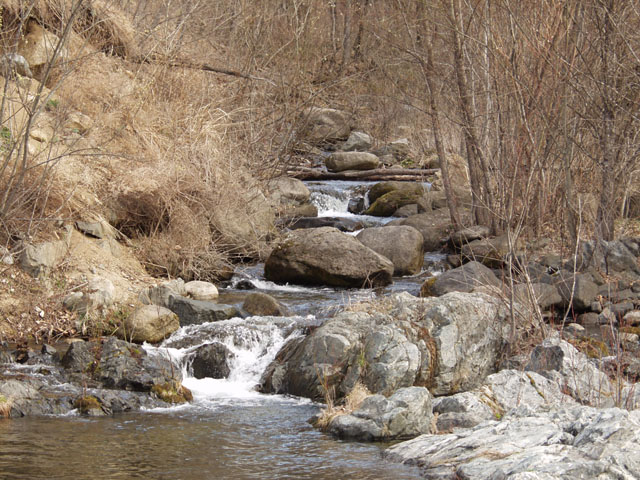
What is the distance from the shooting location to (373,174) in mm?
19656

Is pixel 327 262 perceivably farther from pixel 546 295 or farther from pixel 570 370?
pixel 570 370

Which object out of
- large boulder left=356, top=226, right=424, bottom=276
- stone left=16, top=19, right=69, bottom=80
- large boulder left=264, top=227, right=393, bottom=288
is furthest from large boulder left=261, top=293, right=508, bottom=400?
stone left=16, top=19, right=69, bottom=80

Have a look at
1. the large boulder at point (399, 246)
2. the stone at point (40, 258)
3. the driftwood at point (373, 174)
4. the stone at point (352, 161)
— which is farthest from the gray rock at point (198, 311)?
the stone at point (352, 161)

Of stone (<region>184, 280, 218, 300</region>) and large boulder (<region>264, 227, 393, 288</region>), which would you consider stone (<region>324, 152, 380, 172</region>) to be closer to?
large boulder (<region>264, 227, 393, 288</region>)

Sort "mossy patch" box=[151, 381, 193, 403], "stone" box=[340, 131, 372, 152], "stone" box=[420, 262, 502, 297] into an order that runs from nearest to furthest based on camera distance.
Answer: "mossy patch" box=[151, 381, 193, 403] → "stone" box=[420, 262, 502, 297] → "stone" box=[340, 131, 372, 152]

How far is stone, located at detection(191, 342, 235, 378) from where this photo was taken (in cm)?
854

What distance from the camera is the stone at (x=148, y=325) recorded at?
919 centimetres

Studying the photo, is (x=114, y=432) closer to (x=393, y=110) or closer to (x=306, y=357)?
(x=306, y=357)

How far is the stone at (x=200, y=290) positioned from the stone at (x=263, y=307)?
3.29 feet

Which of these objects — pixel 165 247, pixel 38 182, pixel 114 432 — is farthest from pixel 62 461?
pixel 165 247

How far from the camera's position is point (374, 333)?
7.84 meters

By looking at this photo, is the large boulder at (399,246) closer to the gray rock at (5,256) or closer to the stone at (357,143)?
the gray rock at (5,256)

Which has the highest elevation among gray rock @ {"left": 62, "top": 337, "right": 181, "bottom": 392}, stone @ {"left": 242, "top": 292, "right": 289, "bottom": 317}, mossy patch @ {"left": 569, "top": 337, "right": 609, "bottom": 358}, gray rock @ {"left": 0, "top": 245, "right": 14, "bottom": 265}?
gray rock @ {"left": 0, "top": 245, "right": 14, "bottom": 265}

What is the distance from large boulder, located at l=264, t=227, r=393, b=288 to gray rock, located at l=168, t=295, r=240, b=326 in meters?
2.36
